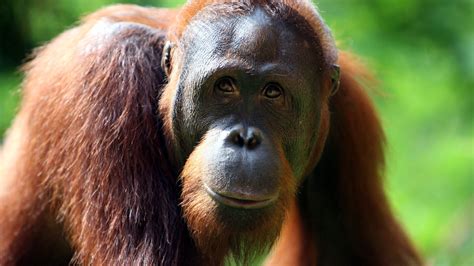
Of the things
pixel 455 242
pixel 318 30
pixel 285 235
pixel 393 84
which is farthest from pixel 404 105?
pixel 318 30

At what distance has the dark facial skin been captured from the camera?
4.36 meters

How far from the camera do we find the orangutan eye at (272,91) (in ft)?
15.2

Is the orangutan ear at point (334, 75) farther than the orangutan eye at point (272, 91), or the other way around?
the orangutan ear at point (334, 75)

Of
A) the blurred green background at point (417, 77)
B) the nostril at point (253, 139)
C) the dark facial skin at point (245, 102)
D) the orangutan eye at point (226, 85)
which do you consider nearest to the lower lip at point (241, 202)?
the dark facial skin at point (245, 102)

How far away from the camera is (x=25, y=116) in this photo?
5.66 meters

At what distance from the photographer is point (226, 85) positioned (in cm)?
459

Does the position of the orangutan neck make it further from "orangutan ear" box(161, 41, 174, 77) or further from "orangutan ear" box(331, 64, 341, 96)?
"orangutan ear" box(161, 41, 174, 77)

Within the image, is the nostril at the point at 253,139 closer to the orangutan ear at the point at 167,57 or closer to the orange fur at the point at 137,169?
the orange fur at the point at 137,169

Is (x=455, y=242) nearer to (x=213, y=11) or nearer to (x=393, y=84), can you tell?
(x=393, y=84)

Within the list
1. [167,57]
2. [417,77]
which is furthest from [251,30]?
[417,77]

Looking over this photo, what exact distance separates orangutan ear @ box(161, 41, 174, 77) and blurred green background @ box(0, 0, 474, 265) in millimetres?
3898

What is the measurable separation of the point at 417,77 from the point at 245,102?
243 inches

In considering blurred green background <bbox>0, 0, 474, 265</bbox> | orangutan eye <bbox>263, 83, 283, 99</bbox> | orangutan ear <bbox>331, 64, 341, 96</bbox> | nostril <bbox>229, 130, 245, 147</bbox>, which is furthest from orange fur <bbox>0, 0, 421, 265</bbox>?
blurred green background <bbox>0, 0, 474, 265</bbox>

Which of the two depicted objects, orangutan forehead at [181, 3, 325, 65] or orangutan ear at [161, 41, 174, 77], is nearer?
orangutan forehead at [181, 3, 325, 65]
